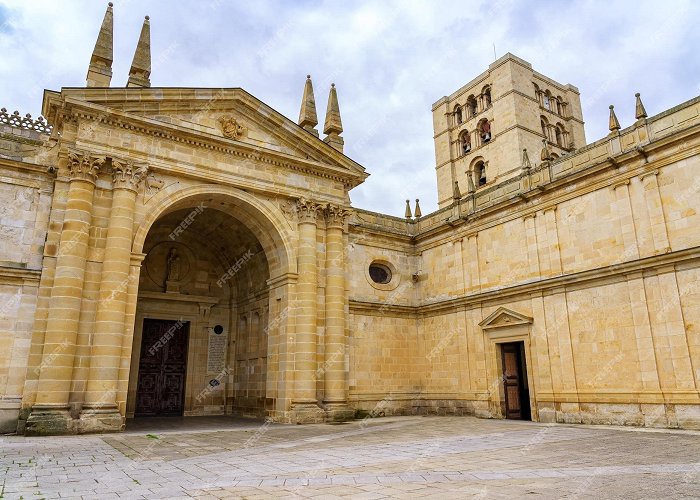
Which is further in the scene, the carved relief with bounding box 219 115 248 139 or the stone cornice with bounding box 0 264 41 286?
the carved relief with bounding box 219 115 248 139

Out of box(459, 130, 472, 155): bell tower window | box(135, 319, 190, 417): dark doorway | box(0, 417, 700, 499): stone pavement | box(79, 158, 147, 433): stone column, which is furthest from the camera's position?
box(459, 130, 472, 155): bell tower window

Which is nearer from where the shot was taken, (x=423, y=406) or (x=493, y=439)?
(x=493, y=439)

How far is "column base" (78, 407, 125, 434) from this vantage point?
530 inches

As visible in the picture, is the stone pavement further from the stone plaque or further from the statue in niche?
the statue in niche

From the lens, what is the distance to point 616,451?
978cm

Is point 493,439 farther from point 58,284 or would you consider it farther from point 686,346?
point 58,284

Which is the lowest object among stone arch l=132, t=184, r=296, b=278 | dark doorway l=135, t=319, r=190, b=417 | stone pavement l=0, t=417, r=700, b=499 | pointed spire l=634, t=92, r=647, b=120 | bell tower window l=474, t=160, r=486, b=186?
stone pavement l=0, t=417, r=700, b=499

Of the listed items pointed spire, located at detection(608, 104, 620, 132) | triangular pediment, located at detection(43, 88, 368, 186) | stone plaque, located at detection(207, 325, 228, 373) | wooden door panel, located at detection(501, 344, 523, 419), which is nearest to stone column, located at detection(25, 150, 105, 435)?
triangular pediment, located at detection(43, 88, 368, 186)

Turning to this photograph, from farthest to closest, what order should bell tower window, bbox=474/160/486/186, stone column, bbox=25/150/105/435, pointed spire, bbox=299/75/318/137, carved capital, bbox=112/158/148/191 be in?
bell tower window, bbox=474/160/486/186
pointed spire, bbox=299/75/318/137
carved capital, bbox=112/158/148/191
stone column, bbox=25/150/105/435

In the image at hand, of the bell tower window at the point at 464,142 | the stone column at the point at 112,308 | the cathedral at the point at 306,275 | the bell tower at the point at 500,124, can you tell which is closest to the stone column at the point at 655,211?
the cathedral at the point at 306,275

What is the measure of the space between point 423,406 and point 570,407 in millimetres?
7040

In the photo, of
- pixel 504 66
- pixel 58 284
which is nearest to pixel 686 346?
pixel 58 284

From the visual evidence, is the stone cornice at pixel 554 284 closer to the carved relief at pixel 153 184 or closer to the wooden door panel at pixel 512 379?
the wooden door panel at pixel 512 379

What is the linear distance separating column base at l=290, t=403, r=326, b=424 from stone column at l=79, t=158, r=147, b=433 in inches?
219
